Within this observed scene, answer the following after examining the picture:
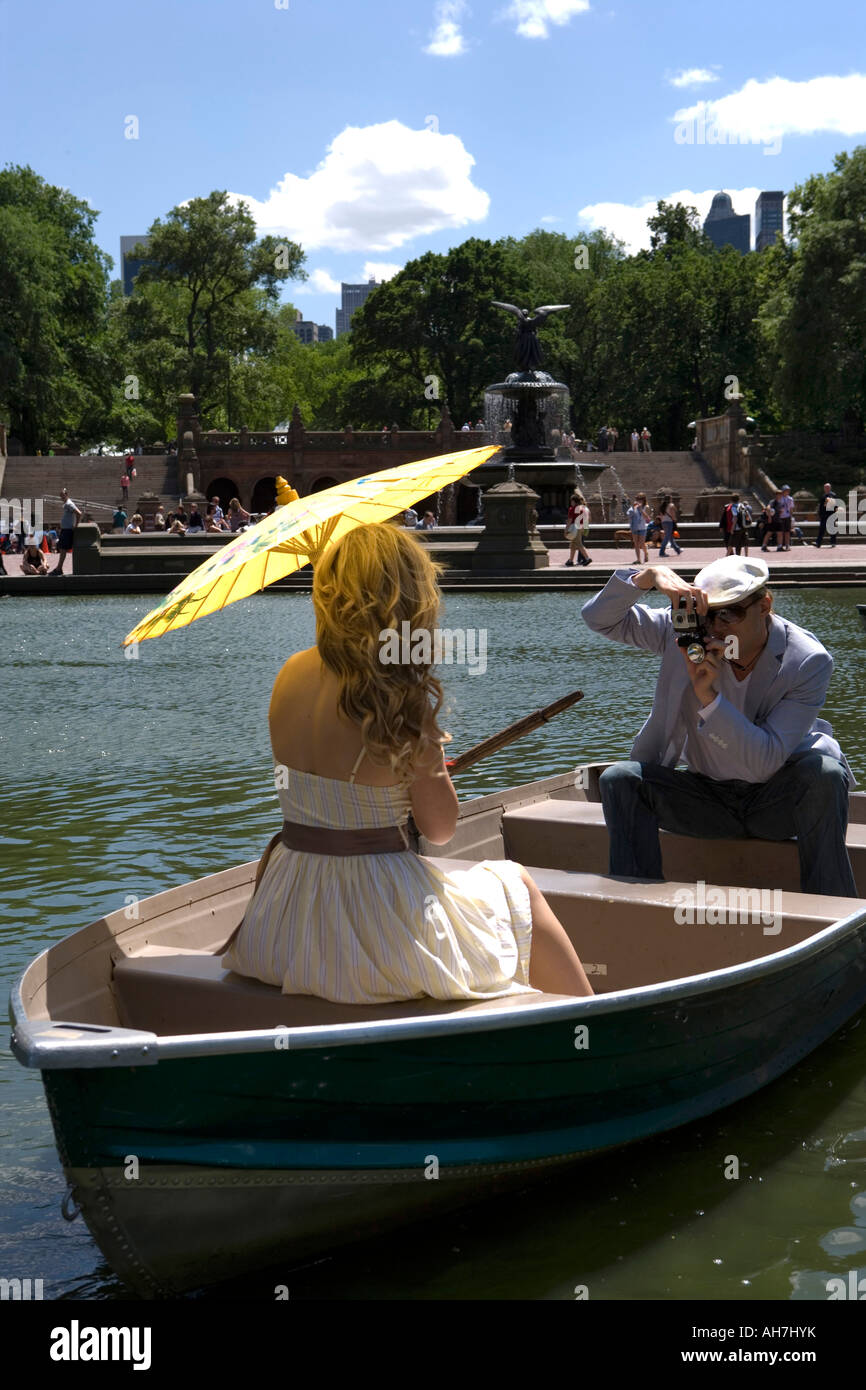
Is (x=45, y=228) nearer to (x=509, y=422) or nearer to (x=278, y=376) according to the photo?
(x=278, y=376)

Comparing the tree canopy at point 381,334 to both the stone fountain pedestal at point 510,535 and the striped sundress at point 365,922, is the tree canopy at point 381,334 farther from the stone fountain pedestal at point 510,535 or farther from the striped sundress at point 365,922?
the striped sundress at point 365,922

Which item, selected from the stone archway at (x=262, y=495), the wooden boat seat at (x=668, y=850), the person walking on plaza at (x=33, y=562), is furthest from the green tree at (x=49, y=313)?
the wooden boat seat at (x=668, y=850)

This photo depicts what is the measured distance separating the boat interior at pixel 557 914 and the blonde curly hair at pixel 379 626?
2.37ft

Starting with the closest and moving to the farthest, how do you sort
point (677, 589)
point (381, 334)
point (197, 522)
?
point (677, 589), point (197, 522), point (381, 334)

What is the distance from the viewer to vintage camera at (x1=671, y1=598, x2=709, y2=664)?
16.8ft

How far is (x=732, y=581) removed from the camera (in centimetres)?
530

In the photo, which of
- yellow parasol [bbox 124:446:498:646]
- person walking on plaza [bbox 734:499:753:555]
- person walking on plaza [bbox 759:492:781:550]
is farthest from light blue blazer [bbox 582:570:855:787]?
person walking on plaza [bbox 759:492:781:550]

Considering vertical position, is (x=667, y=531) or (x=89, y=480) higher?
(x=89, y=480)

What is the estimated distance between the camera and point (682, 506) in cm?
5688

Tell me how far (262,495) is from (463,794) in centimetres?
6274

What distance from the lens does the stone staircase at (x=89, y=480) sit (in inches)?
2413

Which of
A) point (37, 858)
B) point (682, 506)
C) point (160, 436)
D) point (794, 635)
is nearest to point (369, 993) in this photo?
point (794, 635)

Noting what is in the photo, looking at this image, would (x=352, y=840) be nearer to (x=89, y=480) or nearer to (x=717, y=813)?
(x=717, y=813)

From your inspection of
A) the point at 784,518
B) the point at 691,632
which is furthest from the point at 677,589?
the point at 784,518
